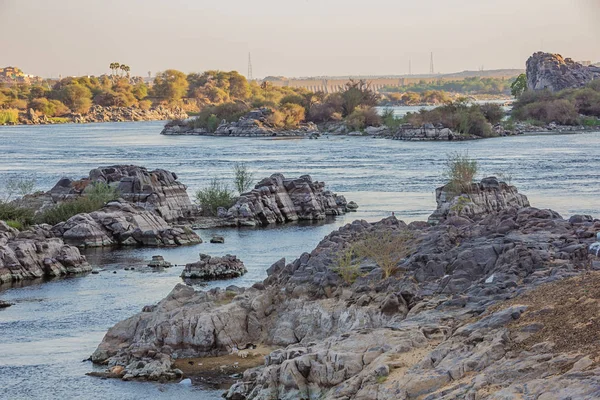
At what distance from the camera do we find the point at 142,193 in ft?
124

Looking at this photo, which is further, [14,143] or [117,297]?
[14,143]

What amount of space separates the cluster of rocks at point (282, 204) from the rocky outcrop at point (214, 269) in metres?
10.6

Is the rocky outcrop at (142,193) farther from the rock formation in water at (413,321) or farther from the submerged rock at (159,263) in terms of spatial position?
the rock formation in water at (413,321)

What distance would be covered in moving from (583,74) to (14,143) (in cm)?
7532

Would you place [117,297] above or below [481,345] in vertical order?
below

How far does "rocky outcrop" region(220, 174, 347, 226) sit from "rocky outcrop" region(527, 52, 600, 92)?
301ft

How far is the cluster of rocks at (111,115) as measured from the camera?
486ft

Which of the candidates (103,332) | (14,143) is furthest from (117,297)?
(14,143)

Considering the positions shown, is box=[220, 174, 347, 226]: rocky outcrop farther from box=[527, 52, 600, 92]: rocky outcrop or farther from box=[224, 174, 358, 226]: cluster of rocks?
box=[527, 52, 600, 92]: rocky outcrop

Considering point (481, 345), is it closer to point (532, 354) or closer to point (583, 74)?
point (532, 354)

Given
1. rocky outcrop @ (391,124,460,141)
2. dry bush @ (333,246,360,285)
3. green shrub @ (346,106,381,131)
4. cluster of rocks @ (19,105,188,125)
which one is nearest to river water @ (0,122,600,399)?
rocky outcrop @ (391,124,460,141)

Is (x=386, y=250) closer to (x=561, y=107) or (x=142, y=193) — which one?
(x=142, y=193)

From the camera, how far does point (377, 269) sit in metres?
18.1

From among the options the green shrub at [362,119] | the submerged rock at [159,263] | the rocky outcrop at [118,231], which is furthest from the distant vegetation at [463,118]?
the submerged rock at [159,263]
